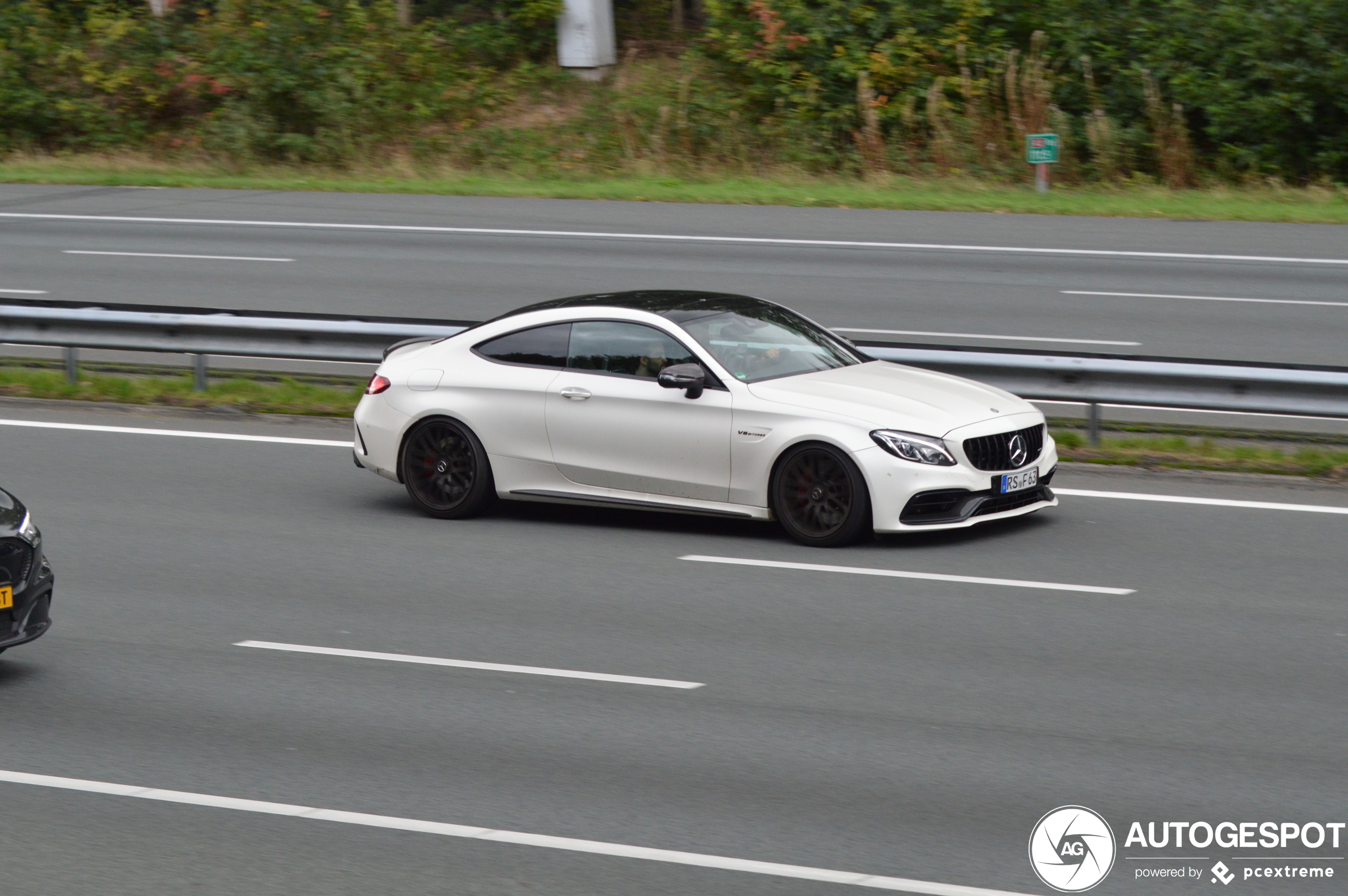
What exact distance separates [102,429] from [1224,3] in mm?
22359

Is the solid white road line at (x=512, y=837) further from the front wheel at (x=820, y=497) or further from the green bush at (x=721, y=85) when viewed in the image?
the green bush at (x=721, y=85)

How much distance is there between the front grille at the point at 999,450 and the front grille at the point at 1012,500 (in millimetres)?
179

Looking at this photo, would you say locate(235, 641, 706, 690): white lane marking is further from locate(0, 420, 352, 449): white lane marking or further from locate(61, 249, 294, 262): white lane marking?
locate(61, 249, 294, 262): white lane marking

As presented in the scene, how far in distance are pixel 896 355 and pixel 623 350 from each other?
123 inches

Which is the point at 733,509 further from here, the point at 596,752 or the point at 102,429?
the point at 102,429

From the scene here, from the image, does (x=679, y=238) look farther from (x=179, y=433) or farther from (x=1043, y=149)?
(x=179, y=433)

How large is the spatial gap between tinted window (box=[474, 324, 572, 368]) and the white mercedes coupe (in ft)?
0.04

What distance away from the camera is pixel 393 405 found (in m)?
11.4

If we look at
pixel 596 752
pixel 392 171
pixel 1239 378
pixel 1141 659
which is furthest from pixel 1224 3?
pixel 596 752

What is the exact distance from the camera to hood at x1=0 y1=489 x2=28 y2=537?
7562mm

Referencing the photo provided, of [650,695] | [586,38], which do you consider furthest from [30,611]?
[586,38]

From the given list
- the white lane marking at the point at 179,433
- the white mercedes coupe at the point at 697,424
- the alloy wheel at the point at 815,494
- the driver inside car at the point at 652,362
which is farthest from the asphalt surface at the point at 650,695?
the white lane marking at the point at 179,433

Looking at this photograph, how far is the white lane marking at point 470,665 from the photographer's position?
7.80 metres

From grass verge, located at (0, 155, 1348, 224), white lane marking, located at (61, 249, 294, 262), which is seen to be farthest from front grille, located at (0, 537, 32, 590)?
grass verge, located at (0, 155, 1348, 224)
